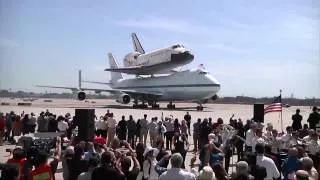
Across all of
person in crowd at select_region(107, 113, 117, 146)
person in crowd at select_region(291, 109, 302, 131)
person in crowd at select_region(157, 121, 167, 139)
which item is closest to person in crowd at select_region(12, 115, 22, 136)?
person in crowd at select_region(107, 113, 117, 146)

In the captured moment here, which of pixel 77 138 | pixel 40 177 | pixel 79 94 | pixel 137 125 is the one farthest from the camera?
pixel 79 94

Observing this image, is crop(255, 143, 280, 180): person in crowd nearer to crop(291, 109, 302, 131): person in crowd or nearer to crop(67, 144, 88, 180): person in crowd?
crop(67, 144, 88, 180): person in crowd

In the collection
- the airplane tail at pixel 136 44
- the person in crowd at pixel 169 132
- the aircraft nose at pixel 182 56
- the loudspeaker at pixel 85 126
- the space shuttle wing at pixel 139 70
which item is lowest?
the person in crowd at pixel 169 132

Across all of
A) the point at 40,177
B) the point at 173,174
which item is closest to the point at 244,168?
the point at 173,174

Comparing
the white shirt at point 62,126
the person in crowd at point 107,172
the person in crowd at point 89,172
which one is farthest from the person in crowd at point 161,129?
the person in crowd at point 107,172

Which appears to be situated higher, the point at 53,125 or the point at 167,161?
the point at 53,125

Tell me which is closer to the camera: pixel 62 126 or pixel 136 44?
pixel 62 126

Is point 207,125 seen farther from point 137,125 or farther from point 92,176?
point 92,176

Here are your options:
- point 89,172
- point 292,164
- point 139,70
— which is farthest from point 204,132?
point 139,70

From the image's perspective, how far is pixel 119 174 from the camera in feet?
18.7

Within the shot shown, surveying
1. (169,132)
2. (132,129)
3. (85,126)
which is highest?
(85,126)

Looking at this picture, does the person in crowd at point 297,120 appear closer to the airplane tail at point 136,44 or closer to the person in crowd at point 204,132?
the person in crowd at point 204,132

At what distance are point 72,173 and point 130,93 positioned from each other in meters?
42.2

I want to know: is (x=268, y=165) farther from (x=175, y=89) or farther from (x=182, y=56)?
(x=182, y=56)
